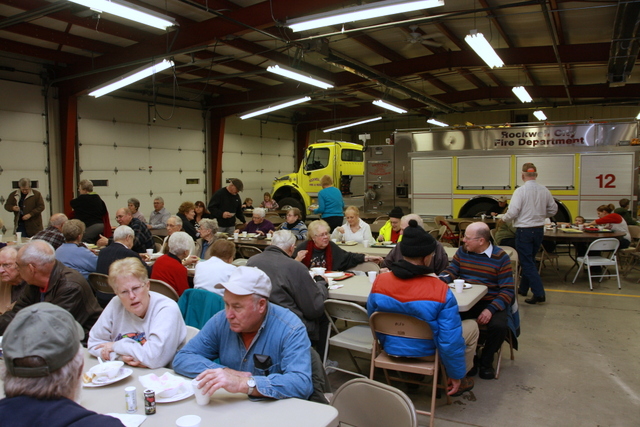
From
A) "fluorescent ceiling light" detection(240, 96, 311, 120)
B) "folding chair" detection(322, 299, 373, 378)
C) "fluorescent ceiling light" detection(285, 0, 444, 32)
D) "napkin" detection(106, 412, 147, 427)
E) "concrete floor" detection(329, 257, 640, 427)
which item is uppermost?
"fluorescent ceiling light" detection(240, 96, 311, 120)

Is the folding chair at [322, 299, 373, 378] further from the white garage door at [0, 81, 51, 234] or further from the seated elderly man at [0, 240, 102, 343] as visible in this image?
the white garage door at [0, 81, 51, 234]

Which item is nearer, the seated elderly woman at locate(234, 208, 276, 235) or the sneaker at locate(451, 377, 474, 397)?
the sneaker at locate(451, 377, 474, 397)

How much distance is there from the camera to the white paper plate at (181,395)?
Result: 81.7 inches

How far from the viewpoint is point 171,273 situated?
4371 mm

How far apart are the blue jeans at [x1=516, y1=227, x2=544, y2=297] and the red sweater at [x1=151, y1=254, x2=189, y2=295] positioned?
470cm

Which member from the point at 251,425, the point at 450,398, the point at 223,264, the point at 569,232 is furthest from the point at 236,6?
the point at 251,425

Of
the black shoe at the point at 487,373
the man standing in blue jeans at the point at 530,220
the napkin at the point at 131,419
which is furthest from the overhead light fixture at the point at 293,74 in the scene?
the napkin at the point at 131,419

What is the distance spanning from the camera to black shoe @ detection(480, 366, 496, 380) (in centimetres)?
439

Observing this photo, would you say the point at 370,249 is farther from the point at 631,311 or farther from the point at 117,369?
the point at 117,369

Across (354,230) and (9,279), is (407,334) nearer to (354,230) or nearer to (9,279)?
(9,279)

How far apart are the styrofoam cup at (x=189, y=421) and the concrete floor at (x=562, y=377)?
2248 mm

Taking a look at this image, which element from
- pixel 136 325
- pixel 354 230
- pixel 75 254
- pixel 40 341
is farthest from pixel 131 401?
pixel 354 230

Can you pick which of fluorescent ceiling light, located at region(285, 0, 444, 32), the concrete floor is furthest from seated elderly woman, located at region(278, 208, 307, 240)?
fluorescent ceiling light, located at region(285, 0, 444, 32)

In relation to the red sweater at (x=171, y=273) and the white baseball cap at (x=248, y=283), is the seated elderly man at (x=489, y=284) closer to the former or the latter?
the red sweater at (x=171, y=273)
